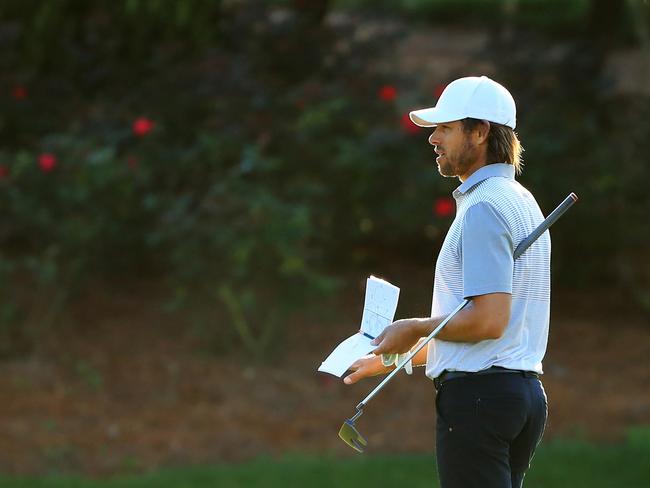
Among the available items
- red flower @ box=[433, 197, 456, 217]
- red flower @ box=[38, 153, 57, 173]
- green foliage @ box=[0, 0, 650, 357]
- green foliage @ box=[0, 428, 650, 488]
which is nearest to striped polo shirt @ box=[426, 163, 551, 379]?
green foliage @ box=[0, 428, 650, 488]

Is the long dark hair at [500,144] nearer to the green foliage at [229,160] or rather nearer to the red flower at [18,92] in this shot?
the green foliage at [229,160]

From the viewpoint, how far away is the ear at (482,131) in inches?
121

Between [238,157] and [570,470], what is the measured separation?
316 centimetres

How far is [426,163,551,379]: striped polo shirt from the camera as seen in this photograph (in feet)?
9.61

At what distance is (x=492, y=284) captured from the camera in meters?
2.90

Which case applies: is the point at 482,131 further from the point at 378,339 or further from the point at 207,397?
the point at 207,397

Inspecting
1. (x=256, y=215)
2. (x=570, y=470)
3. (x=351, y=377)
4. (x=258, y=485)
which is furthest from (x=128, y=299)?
(x=351, y=377)

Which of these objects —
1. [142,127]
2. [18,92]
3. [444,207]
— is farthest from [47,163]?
[444,207]

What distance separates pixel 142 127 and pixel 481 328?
5.49 metres

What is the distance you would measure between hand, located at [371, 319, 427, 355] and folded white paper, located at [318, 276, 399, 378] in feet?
0.18

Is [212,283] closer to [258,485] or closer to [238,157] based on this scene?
[238,157]

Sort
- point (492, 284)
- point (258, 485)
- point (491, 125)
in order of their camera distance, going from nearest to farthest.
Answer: point (492, 284)
point (491, 125)
point (258, 485)

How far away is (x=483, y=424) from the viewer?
303 cm

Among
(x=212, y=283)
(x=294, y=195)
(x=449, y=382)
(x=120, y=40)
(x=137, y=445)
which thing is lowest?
(x=449, y=382)
